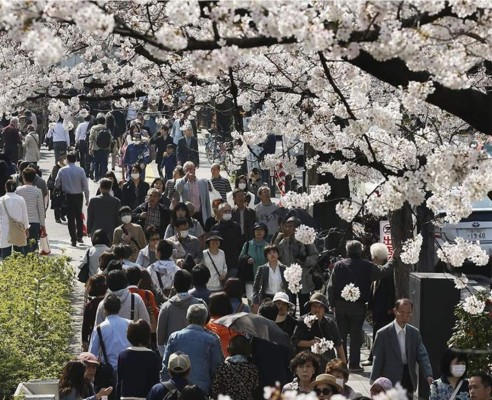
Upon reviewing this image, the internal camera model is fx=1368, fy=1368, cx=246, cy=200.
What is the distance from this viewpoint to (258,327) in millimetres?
11484

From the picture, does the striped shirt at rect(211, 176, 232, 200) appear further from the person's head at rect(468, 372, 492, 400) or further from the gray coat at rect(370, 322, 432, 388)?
the person's head at rect(468, 372, 492, 400)

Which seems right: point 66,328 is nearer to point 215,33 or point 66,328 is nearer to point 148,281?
point 148,281

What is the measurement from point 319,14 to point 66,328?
7.96 meters

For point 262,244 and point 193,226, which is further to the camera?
point 193,226

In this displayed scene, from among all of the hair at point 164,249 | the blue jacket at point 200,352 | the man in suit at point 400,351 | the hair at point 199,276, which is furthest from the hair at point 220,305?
the hair at point 164,249

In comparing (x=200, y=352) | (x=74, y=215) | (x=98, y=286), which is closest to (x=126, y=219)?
(x=98, y=286)

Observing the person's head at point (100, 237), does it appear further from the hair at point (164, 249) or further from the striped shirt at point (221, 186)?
the striped shirt at point (221, 186)

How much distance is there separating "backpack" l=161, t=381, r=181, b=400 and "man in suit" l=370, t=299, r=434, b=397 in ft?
8.94

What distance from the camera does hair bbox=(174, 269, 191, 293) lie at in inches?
500

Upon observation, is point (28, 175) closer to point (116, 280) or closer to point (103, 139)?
point (116, 280)

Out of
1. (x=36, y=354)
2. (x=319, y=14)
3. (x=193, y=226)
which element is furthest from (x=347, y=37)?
(x=193, y=226)

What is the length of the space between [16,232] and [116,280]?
694 centimetres

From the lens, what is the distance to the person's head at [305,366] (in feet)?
33.9

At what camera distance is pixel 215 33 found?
21.5ft
